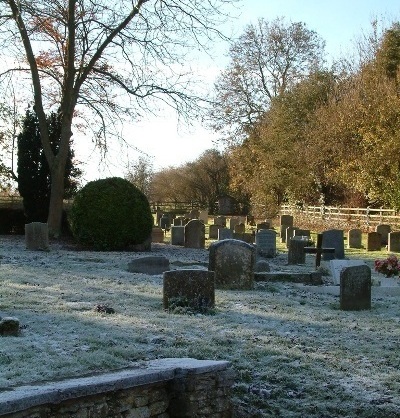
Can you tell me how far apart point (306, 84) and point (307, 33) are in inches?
153

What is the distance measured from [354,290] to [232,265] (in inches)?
112

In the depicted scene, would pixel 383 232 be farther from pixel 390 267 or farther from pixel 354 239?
pixel 390 267

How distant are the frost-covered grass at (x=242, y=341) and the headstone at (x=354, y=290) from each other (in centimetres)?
27

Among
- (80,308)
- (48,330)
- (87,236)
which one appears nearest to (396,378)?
(48,330)

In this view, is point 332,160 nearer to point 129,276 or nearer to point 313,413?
point 129,276

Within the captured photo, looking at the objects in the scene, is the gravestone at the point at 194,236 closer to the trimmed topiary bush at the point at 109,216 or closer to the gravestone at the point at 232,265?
the trimmed topiary bush at the point at 109,216

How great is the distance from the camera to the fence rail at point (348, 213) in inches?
1545

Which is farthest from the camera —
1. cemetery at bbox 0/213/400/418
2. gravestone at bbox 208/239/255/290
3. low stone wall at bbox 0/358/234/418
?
gravestone at bbox 208/239/255/290

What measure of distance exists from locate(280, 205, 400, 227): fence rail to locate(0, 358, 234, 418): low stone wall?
3227cm

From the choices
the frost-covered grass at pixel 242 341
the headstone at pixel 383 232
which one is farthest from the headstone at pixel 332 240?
the headstone at pixel 383 232

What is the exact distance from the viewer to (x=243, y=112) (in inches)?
2082

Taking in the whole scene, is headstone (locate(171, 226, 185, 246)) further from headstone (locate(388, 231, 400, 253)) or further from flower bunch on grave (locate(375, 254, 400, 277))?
flower bunch on grave (locate(375, 254, 400, 277))

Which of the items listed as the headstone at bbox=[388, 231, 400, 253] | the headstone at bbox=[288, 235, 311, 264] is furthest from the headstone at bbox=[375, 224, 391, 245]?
the headstone at bbox=[288, 235, 311, 264]

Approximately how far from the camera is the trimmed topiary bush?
24.0m
